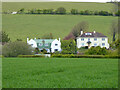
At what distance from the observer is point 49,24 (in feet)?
240

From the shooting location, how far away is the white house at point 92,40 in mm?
66062

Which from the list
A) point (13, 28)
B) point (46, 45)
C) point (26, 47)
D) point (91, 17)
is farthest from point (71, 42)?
point (91, 17)

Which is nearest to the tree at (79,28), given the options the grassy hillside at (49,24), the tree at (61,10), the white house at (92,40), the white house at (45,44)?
the grassy hillside at (49,24)

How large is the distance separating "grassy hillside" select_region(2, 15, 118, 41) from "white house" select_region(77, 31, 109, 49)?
259 cm

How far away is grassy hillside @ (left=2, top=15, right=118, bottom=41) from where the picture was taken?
67019mm

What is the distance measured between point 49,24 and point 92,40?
13.3 metres

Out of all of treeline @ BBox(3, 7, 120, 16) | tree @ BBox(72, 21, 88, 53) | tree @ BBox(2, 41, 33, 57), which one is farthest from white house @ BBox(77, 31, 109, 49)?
tree @ BBox(2, 41, 33, 57)

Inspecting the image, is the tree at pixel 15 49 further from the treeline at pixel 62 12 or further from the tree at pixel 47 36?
the treeline at pixel 62 12

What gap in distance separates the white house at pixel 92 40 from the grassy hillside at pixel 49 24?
2592mm

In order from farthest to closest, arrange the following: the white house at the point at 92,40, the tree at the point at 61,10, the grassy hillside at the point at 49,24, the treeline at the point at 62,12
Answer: the tree at the point at 61,10 < the treeline at the point at 62,12 < the grassy hillside at the point at 49,24 < the white house at the point at 92,40

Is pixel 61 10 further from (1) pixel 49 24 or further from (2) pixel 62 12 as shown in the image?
(1) pixel 49 24

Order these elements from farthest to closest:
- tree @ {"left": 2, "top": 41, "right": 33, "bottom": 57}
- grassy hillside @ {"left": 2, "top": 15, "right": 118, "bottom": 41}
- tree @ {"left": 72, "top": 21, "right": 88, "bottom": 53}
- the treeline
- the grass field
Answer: the treeline → tree @ {"left": 72, "top": 21, "right": 88, "bottom": 53} → grassy hillside @ {"left": 2, "top": 15, "right": 118, "bottom": 41} → tree @ {"left": 2, "top": 41, "right": 33, "bottom": 57} → the grass field

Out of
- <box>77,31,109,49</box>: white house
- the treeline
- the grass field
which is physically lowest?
the grass field

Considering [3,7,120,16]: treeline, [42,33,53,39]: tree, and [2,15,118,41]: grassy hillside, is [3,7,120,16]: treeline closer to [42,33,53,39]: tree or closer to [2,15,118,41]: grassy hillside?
[2,15,118,41]: grassy hillside
